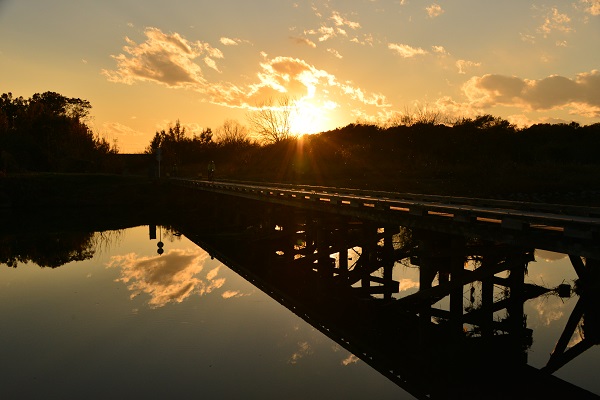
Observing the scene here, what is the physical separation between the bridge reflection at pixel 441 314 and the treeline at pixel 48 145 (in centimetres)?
4981

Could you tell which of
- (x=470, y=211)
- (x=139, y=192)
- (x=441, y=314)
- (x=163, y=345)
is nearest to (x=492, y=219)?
(x=470, y=211)

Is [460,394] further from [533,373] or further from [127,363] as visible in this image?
[127,363]

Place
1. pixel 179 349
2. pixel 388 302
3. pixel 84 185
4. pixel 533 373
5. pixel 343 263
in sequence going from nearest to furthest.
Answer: pixel 533 373, pixel 179 349, pixel 388 302, pixel 343 263, pixel 84 185

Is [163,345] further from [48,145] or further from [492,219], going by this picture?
[48,145]

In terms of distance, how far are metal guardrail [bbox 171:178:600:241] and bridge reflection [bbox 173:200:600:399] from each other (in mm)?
713

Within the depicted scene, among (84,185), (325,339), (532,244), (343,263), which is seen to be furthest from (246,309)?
(84,185)

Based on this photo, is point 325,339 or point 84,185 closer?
point 325,339

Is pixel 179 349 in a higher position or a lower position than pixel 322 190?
lower

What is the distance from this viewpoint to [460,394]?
8648mm

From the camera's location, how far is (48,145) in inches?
2571

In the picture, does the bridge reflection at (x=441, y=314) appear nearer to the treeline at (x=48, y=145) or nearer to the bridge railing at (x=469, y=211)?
the bridge railing at (x=469, y=211)

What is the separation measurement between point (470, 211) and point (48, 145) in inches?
2627

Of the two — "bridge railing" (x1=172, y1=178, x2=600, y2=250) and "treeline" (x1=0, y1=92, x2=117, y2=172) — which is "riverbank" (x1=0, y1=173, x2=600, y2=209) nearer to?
"treeline" (x1=0, y1=92, x2=117, y2=172)

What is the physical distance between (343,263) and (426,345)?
6.15 metres
